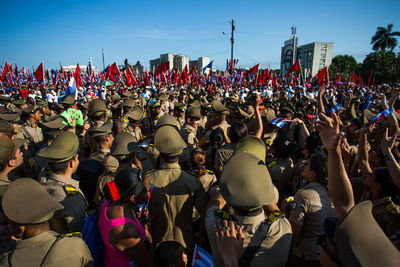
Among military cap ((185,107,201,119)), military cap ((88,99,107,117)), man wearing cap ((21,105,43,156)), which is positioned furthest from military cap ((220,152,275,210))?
man wearing cap ((21,105,43,156))

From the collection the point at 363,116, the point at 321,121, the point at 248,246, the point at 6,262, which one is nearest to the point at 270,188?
the point at 248,246

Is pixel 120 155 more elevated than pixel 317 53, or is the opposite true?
pixel 317 53

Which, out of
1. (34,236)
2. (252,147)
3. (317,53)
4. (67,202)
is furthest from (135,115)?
(317,53)

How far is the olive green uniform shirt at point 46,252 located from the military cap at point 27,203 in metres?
0.15

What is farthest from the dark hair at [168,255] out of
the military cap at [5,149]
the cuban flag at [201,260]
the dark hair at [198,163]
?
the military cap at [5,149]

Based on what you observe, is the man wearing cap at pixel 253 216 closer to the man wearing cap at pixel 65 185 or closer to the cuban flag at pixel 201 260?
the cuban flag at pixel 201 260

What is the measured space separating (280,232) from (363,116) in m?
5.06

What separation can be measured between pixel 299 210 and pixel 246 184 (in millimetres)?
1047

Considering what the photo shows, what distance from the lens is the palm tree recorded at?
5719 centimetres

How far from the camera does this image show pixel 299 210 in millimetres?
2293

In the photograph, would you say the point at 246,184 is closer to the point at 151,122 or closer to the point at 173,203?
the point at 173,203

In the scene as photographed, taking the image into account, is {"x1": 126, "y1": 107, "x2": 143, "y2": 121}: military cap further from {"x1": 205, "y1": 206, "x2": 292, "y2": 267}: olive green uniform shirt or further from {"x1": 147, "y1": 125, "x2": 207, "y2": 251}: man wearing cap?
{"x1": 205, "y1": 206, "x2": 292, "y2": 267}: olive green uniform shirt

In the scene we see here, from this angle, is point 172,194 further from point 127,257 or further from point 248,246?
point 248,246

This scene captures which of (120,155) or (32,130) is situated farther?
(32,130)
